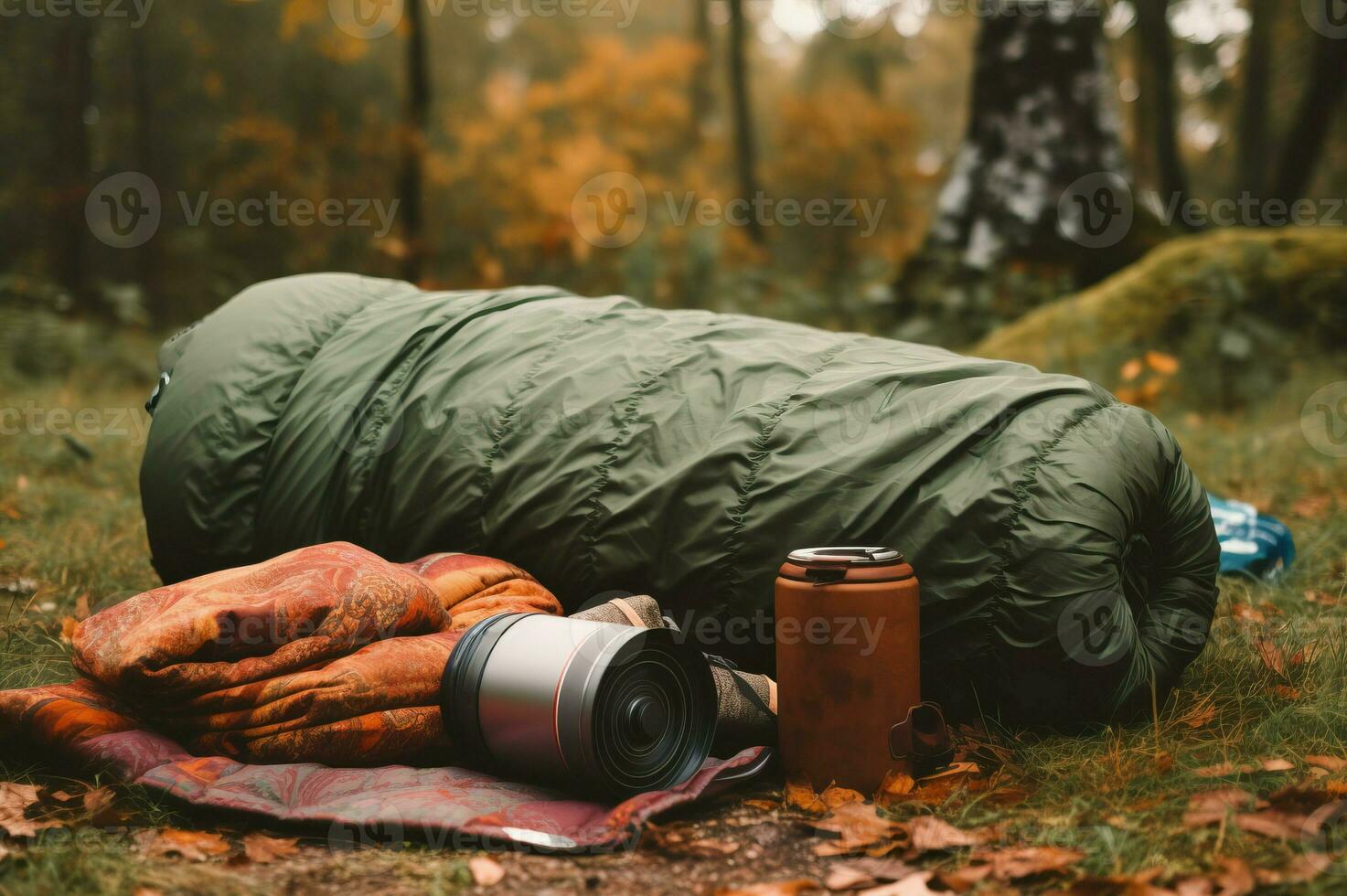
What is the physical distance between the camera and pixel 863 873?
1853 mm

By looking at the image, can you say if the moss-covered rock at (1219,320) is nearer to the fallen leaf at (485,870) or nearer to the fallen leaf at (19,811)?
the fallen leaf at (485,870)

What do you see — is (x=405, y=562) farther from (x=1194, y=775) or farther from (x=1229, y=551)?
(x=1229, y=551)

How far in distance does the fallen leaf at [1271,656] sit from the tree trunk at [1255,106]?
38.6ft

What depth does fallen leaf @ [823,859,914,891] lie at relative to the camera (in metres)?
1.83

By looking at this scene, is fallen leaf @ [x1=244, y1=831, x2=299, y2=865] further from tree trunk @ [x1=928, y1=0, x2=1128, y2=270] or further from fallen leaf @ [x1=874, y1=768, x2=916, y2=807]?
tree trunk @ [x1=928, y1=0, x2=1128, y2=270]

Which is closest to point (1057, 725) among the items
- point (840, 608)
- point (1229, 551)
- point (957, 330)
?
point (840, 608)

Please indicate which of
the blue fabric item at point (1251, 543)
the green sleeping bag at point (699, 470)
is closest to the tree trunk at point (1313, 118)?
the blue fabric item at point (1251, 543)

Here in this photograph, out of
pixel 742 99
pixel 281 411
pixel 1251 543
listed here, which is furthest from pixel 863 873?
pixel 742 99

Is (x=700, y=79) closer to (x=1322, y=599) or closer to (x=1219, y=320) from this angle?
(x=1219, y=320)

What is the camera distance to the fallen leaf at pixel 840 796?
2164 mm

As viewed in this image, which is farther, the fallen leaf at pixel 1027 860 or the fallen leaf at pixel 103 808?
the fallen leaf at pixel 103 808

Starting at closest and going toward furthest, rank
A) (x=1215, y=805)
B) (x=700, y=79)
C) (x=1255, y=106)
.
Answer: (x=1215, y=805), (x=1255, y=106), (x=700, y=79)

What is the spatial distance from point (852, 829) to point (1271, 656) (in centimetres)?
136

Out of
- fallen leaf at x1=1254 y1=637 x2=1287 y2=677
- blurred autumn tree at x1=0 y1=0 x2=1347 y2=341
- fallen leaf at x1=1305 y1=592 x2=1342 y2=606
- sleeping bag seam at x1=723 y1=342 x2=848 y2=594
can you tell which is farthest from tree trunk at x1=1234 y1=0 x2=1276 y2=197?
sleeping bag seam at x1=723 y1=342 x2=848 y2=594
